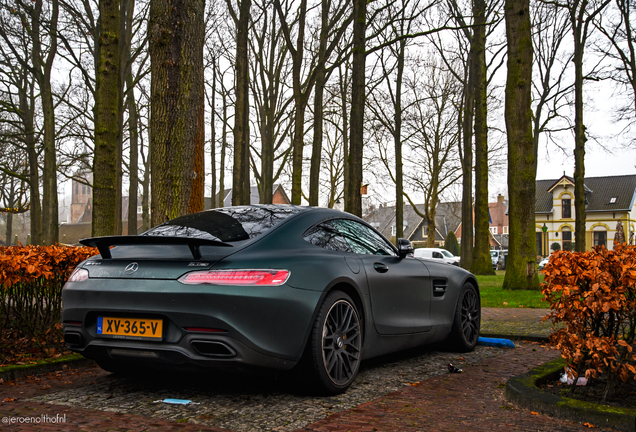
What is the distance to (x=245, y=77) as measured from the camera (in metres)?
18.9

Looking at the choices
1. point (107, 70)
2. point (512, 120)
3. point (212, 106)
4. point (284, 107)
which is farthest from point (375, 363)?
point (212, 106)

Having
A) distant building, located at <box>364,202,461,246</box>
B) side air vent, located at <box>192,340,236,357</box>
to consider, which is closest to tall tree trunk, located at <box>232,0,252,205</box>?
side air vent, located at <box>192,340,236,357</box>

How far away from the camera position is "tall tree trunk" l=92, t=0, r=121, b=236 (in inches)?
360

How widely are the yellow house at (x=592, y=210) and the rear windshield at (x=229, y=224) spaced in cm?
5797

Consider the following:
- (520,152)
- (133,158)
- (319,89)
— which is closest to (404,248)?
(520,152)

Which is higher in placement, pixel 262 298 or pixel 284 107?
pixel 284 107

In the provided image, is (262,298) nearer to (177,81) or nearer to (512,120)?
(177,81)

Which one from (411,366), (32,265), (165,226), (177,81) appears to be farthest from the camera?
(177,81)

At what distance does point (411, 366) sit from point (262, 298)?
2365 mm

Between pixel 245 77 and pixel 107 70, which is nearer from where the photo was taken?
pixel 107 70

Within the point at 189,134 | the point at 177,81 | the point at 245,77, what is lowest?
the point at 189,134

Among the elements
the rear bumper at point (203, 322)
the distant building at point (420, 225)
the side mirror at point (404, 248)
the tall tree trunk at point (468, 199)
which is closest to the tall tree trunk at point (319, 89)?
the tall tree trunk at point (468, 199)

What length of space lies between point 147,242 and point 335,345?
5.08 ft

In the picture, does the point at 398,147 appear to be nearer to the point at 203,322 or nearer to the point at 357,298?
the point at 357,298
